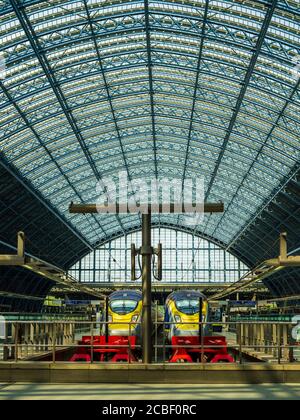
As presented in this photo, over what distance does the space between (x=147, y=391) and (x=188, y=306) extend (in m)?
16.3

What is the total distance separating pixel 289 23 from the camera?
116 feet

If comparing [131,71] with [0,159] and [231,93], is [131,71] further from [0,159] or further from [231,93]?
[0,159]

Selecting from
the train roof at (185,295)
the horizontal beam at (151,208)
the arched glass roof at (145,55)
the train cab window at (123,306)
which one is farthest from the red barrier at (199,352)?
the arched glass roof at (145,55)

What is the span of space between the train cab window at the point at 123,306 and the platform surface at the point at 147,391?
50.7ft

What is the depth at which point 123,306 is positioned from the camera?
105ft

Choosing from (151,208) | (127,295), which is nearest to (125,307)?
(127,295)

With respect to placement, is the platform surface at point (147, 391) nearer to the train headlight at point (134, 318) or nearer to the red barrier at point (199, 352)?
the red barrier at point (199, 352)

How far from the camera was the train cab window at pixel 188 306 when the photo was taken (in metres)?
30.8

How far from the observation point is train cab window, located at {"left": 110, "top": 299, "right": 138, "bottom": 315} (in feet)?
104

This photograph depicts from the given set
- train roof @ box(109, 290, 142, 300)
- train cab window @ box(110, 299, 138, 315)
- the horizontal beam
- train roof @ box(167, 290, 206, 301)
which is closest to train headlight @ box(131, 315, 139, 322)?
train cab window @ box(110, 299, 138, 315)

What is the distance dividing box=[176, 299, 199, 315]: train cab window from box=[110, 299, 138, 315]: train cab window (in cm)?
229

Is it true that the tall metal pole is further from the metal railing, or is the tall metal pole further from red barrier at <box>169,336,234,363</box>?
red barrier at <box>169,336,234,363</box>

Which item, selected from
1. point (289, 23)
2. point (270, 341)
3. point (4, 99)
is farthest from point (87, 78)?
point (270, 341)
